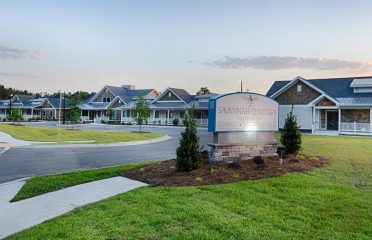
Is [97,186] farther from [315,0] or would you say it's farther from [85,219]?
[315,0]

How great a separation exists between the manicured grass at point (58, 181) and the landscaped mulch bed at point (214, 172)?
680mm

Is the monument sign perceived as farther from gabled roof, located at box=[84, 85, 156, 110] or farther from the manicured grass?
gabled roof, located at box=[84, 85, 156, 110]

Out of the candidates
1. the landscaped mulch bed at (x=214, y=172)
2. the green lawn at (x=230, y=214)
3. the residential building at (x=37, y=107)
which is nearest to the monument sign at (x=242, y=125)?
the landscaped mulch bed at (x=214, y=172)

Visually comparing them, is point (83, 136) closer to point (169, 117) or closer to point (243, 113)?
point (243, 113)

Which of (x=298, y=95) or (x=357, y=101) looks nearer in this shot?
(x=357, y=101)

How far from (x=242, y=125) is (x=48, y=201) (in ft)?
20.2

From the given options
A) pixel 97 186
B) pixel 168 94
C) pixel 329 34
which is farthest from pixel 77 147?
pixel 168 94

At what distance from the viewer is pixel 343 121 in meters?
34.4

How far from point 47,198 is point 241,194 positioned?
428 cm

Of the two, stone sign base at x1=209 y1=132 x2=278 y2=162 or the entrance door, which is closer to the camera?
stone sign base at x1=209 y1=132 x2=278 y2=162

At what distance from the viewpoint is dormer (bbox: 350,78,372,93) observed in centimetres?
3292

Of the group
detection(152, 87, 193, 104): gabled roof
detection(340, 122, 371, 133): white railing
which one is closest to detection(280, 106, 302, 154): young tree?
detection(340, 122, 371, 133): white railing

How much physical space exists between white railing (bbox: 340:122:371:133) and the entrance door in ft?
11.8

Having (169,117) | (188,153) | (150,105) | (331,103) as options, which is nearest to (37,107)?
(150,105)
